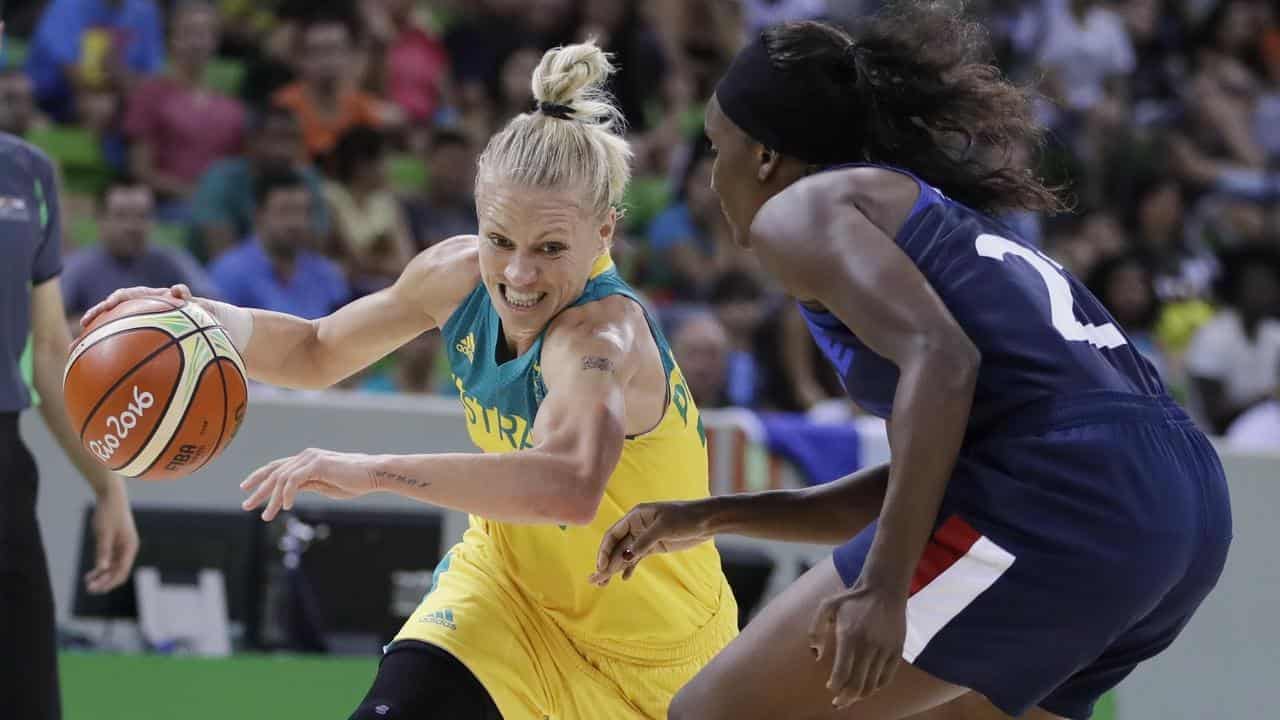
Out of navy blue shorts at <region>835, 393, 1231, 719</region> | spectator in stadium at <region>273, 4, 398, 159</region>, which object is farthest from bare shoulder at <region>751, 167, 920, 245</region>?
spectator in stadium at <region>273, 4, 398, 159</region>

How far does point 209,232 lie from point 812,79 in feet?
19.2

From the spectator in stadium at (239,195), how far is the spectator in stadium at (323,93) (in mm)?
276

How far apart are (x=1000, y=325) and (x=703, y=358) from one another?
4641 millimetres

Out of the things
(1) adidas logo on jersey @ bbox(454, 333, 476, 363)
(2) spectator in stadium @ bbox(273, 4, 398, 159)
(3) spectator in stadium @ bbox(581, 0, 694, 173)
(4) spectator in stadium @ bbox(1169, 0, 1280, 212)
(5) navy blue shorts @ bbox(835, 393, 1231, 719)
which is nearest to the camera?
(5) navy blue shorts @ bbox(835, 393, 1231, 719)

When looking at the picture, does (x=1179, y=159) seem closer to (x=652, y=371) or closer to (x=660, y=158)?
(x=660, y=158)

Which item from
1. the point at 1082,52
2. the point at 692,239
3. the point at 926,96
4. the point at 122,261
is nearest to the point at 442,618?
the point at 926,96

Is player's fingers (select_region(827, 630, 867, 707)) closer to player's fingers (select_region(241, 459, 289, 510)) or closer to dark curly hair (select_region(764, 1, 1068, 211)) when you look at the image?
dark curly hair (select_region(764, 1, 1068, 211))

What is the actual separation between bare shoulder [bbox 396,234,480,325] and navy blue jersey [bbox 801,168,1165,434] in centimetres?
114

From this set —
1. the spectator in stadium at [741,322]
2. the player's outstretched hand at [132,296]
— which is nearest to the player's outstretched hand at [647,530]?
the player's outstretched hand at [132,296]

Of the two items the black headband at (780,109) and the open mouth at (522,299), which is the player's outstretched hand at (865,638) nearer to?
the black headband at (780,109)

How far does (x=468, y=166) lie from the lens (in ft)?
28.7

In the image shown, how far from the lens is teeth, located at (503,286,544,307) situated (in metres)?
3.32

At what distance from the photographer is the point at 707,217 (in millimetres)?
9297

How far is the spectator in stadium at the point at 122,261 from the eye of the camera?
277 inches
